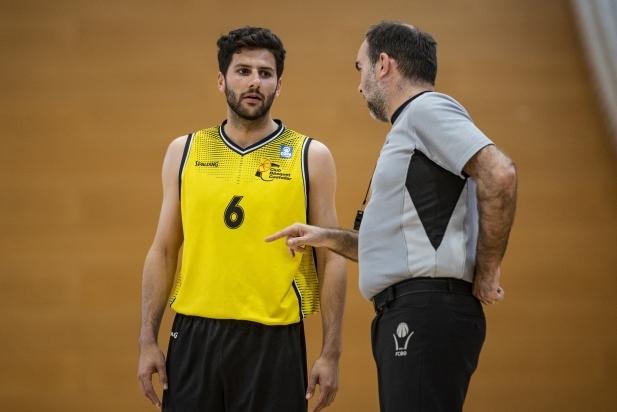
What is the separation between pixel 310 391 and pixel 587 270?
2.48 meters

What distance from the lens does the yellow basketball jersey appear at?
253 cm

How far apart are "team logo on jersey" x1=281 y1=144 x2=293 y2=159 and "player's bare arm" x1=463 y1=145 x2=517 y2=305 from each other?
0.81 m

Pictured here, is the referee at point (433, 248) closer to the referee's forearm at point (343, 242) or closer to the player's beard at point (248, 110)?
the referee's forearm at point (343, 242)

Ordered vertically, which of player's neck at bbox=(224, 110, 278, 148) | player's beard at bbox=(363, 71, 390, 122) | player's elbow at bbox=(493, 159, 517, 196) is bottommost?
player's elbow at bbox=(493, 159, 517, 196)

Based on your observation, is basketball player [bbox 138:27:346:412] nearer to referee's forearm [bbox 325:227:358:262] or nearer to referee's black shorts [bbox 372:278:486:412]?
referee's forearm [bbox 325:227:358:262]

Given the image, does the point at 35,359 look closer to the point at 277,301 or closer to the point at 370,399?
the point at 370,399

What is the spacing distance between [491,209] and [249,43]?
1.19 meters

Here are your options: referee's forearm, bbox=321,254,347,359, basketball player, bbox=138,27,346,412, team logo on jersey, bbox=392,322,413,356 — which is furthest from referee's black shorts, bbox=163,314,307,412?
team logo on jersey, bbox=392,322,413,356

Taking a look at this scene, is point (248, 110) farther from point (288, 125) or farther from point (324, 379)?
point (288, 125)

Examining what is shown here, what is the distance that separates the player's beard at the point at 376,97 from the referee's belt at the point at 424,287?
572mm

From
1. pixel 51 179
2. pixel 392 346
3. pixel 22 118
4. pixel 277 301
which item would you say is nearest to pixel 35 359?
pixel 51 179

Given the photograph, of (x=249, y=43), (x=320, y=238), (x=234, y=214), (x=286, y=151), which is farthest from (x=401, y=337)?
(x=249, y=43)

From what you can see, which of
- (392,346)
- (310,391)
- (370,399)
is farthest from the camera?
(370,399)

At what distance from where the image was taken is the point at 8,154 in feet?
14.2
